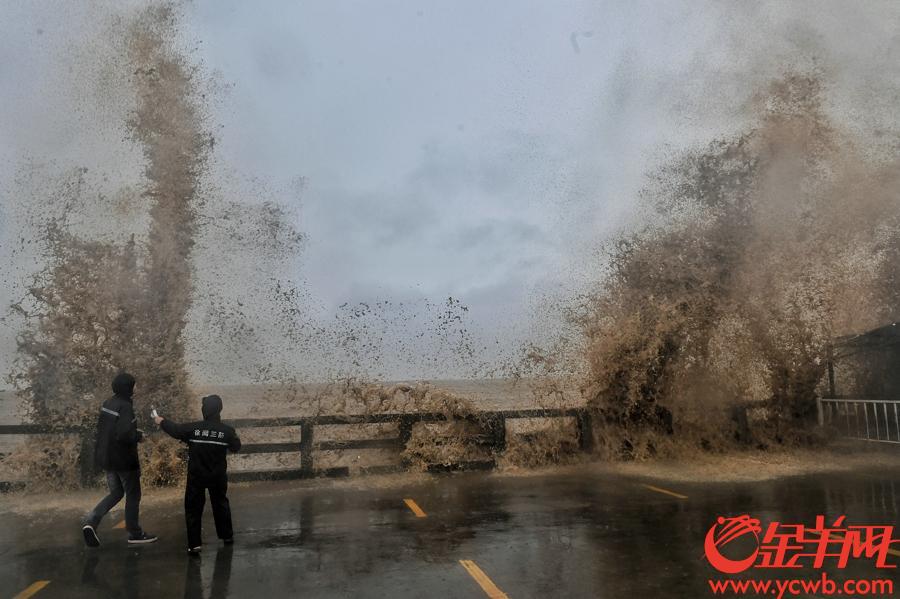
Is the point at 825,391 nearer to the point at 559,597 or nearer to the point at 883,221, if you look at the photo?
the point at 883,221

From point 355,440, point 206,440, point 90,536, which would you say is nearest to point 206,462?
point 206,440

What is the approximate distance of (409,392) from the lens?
46.9 feet

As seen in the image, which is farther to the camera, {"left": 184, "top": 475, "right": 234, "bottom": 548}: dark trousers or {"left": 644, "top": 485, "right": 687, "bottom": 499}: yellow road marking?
{"left": 644, "top": 485, "right": 687, "bottom": 499}: yellow road marking

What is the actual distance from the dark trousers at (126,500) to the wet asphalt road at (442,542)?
0.96ft

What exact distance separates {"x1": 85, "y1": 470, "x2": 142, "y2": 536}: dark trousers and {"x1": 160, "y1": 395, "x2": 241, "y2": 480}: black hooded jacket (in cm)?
99

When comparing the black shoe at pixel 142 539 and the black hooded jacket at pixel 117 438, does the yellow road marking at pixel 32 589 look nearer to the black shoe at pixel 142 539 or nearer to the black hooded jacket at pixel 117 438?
the black shoe at pixel 142 539

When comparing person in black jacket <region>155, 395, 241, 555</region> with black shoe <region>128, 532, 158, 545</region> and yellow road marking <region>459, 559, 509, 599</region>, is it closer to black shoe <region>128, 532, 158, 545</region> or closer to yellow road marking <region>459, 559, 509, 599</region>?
black shoe <region>128, 532, 158, 545</region>

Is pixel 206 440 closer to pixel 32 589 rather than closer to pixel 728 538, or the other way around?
pixel 32 589

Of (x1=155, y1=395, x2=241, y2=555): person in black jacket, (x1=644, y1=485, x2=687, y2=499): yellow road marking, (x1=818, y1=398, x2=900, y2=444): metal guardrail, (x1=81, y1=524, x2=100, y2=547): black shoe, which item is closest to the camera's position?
(x1=155, y1=395, x2=241, y2=555): person in black jacket

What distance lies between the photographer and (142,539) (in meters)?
7.66

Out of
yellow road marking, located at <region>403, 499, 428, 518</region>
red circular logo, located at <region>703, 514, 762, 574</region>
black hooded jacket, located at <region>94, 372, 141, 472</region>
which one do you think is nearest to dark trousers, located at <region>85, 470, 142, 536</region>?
black hooded jacket, located at <region>94, 372, 141, 472</region>

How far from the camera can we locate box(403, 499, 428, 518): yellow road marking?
9070 millimetres

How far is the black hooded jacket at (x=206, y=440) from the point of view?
23.8 ft

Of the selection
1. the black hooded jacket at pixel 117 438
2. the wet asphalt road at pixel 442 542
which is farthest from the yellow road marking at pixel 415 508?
the black hooded jacket at pixel 117 438
